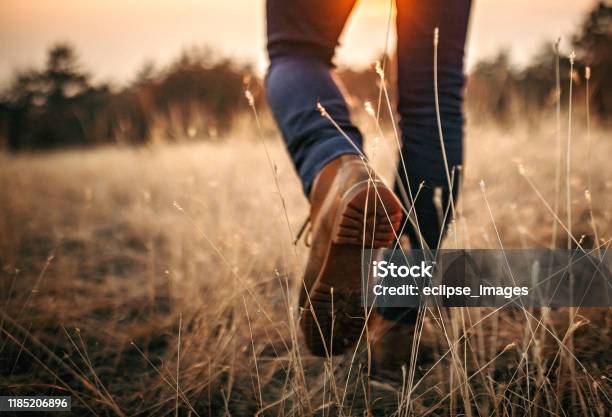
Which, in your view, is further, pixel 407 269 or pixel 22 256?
pixel 22 256

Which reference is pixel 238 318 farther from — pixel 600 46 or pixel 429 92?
pixel 600 46

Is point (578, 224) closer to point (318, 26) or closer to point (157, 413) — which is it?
point (318, 26)

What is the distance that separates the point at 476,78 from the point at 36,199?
5.97 meters

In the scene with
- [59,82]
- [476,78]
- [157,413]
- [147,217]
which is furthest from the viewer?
[59,82]

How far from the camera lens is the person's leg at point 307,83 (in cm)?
96

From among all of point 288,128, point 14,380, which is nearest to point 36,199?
point 14,380

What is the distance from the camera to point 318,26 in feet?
3.27

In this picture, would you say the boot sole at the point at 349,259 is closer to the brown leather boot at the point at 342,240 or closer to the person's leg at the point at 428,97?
the brown leather boot at the point at 342,240

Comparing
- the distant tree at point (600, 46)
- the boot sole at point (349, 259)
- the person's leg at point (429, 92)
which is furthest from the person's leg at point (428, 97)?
the distant tree at point (600, 46)

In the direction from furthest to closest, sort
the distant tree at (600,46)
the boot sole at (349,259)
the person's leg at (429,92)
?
1. the distant tree at (600,46)
2. the person's leg at (429,92)
3. the boot sole at (349,259)

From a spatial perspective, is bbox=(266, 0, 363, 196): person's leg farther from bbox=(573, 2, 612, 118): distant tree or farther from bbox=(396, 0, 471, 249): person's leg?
bbox=(573, 2, 612, 118): distant tree

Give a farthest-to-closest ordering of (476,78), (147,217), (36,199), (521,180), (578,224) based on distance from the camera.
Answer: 1. (476,78)
2. (36,199)
3. (521,180)
4. (147,217)
5. (578,224)

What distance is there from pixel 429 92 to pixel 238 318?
0.66 meters

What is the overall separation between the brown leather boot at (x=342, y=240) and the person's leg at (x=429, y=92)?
0.15 meters
